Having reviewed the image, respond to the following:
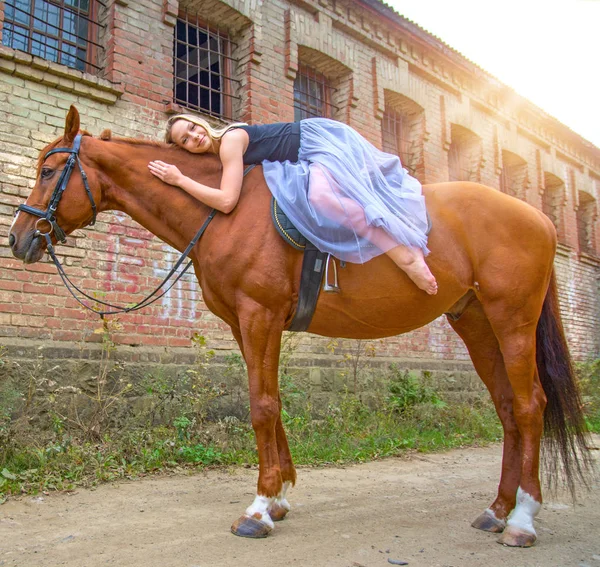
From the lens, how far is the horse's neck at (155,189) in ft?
11.8

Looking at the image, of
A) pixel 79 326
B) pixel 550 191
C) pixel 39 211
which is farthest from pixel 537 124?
pixel 39 211

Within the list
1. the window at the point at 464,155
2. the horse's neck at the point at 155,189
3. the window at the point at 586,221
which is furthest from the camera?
the window at the point at 586,221

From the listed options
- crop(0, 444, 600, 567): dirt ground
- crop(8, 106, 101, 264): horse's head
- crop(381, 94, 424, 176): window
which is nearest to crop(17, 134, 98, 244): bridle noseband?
crop(8, 106, 101, 264): horse's head

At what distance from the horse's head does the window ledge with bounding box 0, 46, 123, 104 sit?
2.88 meters

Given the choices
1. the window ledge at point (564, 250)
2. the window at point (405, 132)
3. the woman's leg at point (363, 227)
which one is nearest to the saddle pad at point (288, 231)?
the woman's leg at point (363, 227)

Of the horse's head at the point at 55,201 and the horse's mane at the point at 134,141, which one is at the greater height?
the horse's mane at the point at 134,141

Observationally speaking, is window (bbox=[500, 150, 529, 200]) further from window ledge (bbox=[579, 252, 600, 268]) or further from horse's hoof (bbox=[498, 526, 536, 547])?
horse's hoof (bbox=[498, 526, 536, 547])

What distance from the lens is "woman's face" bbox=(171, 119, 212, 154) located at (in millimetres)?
3699

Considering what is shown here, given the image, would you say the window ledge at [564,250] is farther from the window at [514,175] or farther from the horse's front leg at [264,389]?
the horse's front leg at [264,389]

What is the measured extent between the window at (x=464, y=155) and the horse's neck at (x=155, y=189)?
9.14 meters

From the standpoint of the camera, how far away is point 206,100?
822 cm

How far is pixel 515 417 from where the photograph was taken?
3568mm

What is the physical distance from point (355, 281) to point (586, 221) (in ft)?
50.3

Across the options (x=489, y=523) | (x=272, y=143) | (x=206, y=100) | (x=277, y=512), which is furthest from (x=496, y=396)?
(x=206, y=100)
